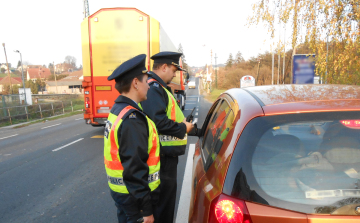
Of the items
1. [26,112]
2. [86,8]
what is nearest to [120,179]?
[26,112]

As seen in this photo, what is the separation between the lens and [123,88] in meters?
1.99

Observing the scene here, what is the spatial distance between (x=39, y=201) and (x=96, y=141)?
4706mm

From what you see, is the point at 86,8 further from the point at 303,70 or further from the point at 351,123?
the point at 351,123

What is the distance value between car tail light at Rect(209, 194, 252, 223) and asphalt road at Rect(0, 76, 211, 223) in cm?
225

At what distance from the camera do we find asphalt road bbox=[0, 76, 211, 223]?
378 centimetres

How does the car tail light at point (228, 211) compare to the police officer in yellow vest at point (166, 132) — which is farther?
the police officer in yellow vest at point (166, 132)

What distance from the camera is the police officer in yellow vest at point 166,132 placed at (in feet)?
8.37

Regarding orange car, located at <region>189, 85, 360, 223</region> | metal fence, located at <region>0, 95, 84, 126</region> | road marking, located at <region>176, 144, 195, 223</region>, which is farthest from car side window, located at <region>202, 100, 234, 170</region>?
metal fence, located at <region>0, 95, 84, 126</region>

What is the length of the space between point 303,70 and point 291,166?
8375 millimetres

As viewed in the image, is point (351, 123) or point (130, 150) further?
point (130, 150)

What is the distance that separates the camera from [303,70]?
9.02 metres

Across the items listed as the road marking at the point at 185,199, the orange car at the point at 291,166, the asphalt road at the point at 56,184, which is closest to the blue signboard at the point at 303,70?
the asphalt road at the point at 56,184

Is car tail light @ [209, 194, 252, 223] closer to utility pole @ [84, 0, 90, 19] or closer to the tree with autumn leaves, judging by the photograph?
the tree with autumn leaves

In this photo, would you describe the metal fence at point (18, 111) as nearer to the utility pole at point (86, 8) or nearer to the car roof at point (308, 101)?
the utility pole at point (86, 8)
